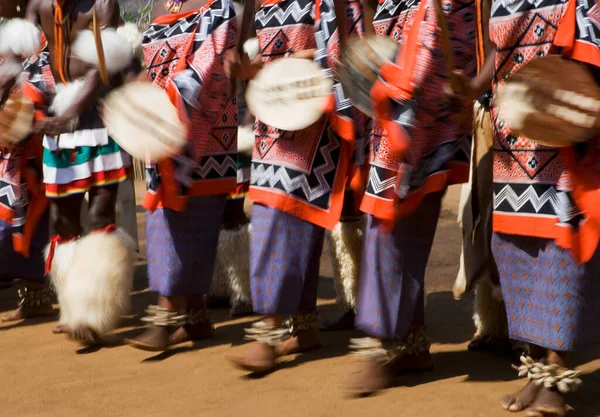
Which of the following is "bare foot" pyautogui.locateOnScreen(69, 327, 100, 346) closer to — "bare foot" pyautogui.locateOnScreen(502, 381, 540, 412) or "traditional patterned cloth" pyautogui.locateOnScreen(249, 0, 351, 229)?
"traditional patterned cloth" pyautogui.locateOnScreen(249, 0, 351, 229)

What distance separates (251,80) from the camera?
A: 171 inches

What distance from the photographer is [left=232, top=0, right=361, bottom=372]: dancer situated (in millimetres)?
4289

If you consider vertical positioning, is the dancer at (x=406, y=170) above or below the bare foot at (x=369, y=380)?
above

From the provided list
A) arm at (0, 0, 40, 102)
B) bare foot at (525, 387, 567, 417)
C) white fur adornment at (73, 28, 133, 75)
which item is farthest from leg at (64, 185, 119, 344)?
bare foot at (525, 387, 567, 417)

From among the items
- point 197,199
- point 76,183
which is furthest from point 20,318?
point 197,199

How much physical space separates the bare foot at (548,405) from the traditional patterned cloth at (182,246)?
1.95 m

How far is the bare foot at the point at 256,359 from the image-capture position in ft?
13.9

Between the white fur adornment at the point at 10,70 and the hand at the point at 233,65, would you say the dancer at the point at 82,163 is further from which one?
the hand at the point at 233,65

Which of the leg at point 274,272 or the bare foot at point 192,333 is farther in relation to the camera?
the bare foot at point 192,333

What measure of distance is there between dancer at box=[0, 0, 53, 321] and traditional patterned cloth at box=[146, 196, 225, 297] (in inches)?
48.2

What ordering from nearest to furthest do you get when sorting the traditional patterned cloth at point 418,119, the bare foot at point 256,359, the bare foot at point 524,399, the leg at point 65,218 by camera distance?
the bare foot at point 524,399 → the traditional patterned cloth at point 418,119 → the bare foot at point 256,359 → the leg at point 65,218

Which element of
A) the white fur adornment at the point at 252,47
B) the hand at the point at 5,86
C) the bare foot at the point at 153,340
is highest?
the white fur adornment at the point at 252,47

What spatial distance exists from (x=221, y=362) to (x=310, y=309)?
0.53 metres

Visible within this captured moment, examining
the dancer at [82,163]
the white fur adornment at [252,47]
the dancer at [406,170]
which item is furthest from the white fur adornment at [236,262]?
the dancer at [406,170]
